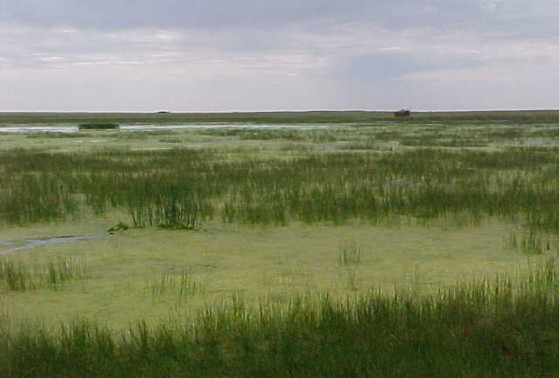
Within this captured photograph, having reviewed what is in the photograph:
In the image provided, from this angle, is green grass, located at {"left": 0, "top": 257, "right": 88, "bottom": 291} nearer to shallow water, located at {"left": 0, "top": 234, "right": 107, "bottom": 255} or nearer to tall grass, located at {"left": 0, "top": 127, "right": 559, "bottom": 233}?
shallow water, located at {"left": 0, "top": 234, "right": 107, "bottom": 255}

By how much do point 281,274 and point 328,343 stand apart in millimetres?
2856

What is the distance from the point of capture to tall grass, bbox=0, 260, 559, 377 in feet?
14.7

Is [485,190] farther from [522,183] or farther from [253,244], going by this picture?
[253,244]

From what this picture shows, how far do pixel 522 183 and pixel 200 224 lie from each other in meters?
7.65

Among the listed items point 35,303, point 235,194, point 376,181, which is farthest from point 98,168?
point 35,303

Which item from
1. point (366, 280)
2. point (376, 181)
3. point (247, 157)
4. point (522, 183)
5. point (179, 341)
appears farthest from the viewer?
point (247, 157)

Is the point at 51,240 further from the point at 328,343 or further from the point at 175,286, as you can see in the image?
the point at 328,343

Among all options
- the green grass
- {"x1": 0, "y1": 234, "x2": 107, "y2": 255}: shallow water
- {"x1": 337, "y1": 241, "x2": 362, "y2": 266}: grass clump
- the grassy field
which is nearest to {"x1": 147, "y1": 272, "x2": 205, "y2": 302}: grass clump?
the grassy field

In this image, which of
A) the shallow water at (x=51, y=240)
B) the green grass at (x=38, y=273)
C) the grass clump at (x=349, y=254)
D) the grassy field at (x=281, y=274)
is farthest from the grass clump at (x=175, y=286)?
the shallow water at (x=51, y=240)

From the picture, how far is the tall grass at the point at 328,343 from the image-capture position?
176 inches

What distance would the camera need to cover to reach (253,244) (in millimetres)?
9531

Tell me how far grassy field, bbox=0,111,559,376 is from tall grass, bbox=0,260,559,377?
2 cm

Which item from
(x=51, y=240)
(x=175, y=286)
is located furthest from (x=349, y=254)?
(x=51, y=240)

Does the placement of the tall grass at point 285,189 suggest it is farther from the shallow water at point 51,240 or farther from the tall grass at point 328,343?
the tall grass at point 328,343
